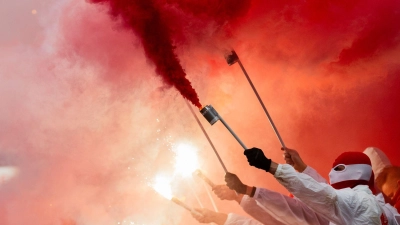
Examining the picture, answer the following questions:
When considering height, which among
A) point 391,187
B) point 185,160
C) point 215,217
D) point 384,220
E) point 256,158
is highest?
point 185,160

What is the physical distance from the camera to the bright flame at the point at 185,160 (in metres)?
5.95

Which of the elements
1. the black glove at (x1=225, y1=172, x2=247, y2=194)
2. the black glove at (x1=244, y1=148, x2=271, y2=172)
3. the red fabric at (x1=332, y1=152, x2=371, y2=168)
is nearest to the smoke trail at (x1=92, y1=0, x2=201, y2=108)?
the black glove at (x1=225, y1=172, x2=247, y2=194)

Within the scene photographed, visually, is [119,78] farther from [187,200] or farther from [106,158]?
[187,200]

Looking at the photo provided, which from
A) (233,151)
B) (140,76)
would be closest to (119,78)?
(140,76)

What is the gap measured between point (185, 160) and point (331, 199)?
344cm

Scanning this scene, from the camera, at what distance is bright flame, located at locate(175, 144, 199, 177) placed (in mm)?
5952

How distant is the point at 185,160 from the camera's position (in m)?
5.91

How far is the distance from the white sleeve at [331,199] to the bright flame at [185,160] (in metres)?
3.27

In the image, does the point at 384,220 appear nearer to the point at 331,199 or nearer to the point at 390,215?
the point at 390,215

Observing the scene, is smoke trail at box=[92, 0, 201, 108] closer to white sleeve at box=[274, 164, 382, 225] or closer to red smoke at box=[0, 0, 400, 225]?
red smoke at box=[0, 0, 400, 225]

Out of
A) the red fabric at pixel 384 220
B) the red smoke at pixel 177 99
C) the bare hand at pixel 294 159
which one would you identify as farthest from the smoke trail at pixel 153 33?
the red fabric at pixel 384 220

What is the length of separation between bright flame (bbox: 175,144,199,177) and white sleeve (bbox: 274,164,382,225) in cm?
327

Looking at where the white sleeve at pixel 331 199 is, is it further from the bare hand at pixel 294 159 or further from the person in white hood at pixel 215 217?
the person in white hood at pixel 215 217

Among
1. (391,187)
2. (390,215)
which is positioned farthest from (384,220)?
(391,187)
